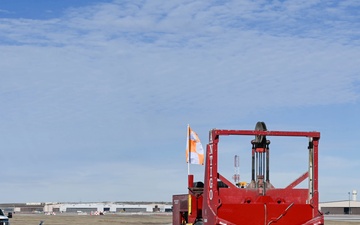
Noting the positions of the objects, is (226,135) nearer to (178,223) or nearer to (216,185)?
(216,185)

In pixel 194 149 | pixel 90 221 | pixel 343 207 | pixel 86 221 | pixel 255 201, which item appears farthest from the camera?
pixel 343 207

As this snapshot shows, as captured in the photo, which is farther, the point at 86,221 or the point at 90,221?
the point at 90,221

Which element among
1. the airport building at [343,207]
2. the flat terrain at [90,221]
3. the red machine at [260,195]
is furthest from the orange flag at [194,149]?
the airport building at [343,207]

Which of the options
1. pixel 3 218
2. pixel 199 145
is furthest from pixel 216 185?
pixel 3 218

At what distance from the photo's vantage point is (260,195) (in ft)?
44.9

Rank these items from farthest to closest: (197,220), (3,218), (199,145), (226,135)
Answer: (3,218), (199,145), (197,220), (226,135)

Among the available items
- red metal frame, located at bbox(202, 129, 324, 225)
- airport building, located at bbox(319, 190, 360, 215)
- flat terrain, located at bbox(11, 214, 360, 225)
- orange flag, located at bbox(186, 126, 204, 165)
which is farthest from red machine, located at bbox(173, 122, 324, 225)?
airport building, located at bbox(319, 190, 360, 215)

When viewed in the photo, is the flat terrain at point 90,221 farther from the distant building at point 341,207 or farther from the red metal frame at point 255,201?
the distant building at point 341,207

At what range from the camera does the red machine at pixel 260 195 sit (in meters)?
13.1

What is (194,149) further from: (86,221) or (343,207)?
(343,207)

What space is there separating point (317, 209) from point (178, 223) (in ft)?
13.3

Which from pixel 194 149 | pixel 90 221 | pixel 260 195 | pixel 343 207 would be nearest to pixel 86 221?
pixel 90 221

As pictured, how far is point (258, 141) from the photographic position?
45.7 feet

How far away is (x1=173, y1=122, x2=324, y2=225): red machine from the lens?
13141mm
